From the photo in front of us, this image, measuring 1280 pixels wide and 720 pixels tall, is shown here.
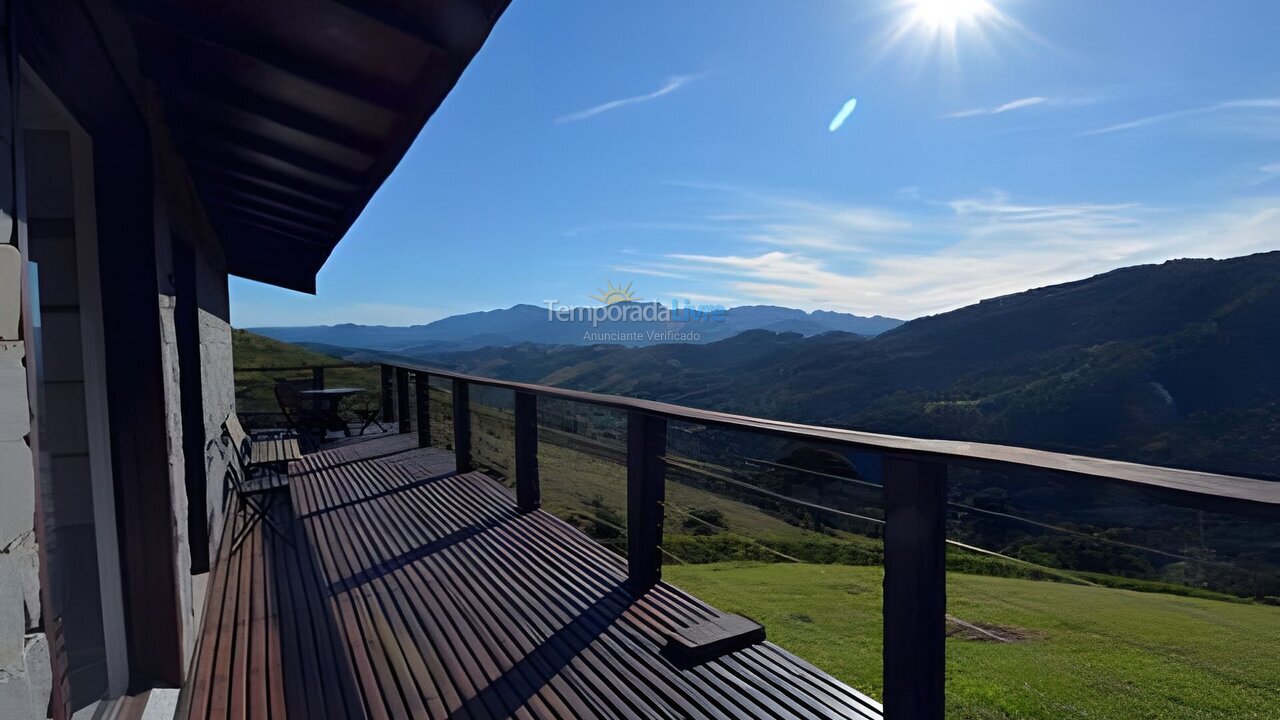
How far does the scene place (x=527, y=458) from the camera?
416 cm

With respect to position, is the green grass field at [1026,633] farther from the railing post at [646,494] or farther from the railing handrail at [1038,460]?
the railing handrail at [1038,460]

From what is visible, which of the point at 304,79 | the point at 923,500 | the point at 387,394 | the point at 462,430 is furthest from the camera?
the point at 387,394

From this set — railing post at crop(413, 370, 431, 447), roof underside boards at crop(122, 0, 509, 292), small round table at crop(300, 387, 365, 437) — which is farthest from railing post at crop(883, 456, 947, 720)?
small round table at crop(300, 387, 365, 437)

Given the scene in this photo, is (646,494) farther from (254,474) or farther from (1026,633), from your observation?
(254,474)

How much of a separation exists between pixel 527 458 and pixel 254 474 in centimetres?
224

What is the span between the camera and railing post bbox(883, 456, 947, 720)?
151cm

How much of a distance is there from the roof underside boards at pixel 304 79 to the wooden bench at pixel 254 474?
6.18 feet

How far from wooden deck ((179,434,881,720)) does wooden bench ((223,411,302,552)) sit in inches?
7.0

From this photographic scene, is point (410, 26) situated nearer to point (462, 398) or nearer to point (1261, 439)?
point (462, 398)

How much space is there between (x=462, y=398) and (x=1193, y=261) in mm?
90079

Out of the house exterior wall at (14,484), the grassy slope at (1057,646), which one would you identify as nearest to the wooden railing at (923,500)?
the grassy slope at (1057,646)

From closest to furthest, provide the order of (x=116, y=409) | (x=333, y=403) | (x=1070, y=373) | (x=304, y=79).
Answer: (x=116, y=409) → (x=304, y=79) → (x=333, y=403) → (x=1070, y=373)

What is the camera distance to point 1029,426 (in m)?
44.3

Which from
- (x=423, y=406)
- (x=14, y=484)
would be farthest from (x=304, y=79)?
(x=423, y=406)
